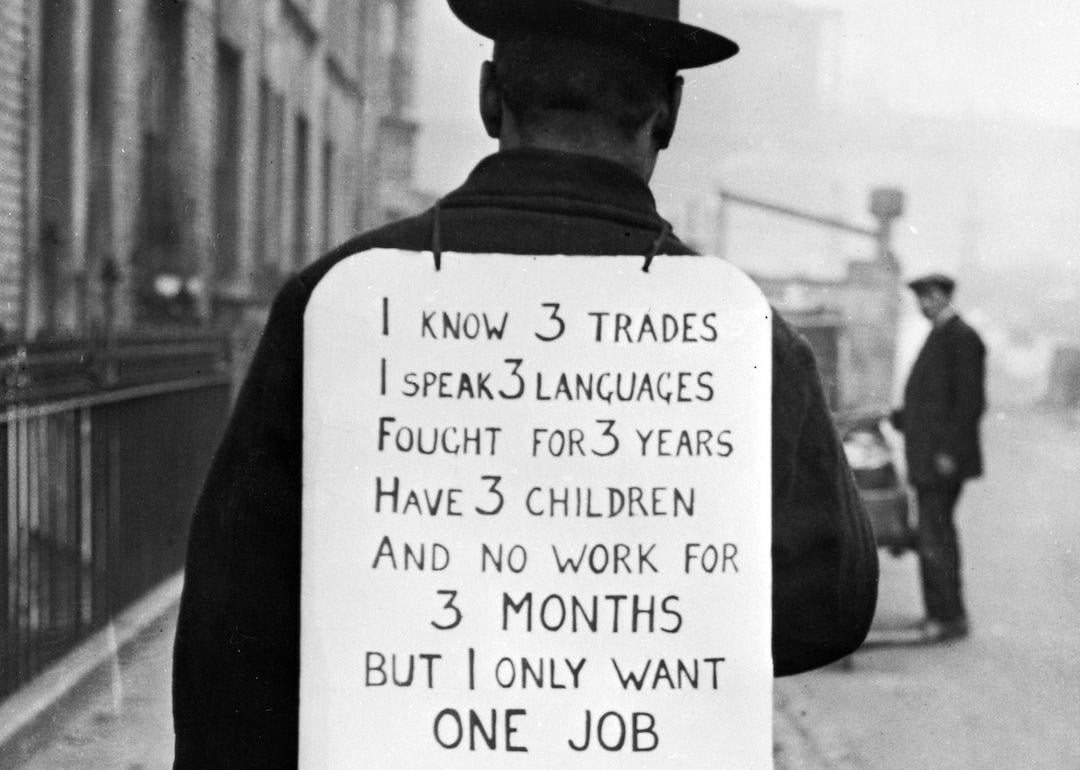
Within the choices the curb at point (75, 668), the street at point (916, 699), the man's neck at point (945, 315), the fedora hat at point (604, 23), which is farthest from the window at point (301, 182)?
the fedora hat at point (604, 23)

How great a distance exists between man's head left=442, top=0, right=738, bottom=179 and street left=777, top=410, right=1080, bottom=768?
3.46 meters

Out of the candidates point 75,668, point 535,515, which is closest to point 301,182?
point 75,668

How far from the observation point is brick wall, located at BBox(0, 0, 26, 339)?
7.18m

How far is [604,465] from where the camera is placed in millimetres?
2059

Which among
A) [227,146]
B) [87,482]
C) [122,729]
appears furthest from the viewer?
[227,146]

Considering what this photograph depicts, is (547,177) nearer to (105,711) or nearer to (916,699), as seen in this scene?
(105,711)

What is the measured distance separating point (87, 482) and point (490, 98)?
4296mm

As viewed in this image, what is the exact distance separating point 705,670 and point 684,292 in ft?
1.65

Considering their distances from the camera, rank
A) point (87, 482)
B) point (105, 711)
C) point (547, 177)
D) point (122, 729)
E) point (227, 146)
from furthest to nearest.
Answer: point (227, 146) → point (87, 482) → point (105, 711) → point (122, 729) → point (547, 177)

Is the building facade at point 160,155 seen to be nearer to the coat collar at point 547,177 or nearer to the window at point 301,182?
the window at point 301,182

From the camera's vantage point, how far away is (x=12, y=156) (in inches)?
289

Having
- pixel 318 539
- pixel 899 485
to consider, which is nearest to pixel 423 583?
pixel 318 539

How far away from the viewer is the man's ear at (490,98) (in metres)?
2.08

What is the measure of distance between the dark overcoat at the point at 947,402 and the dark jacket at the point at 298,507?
5.40m
